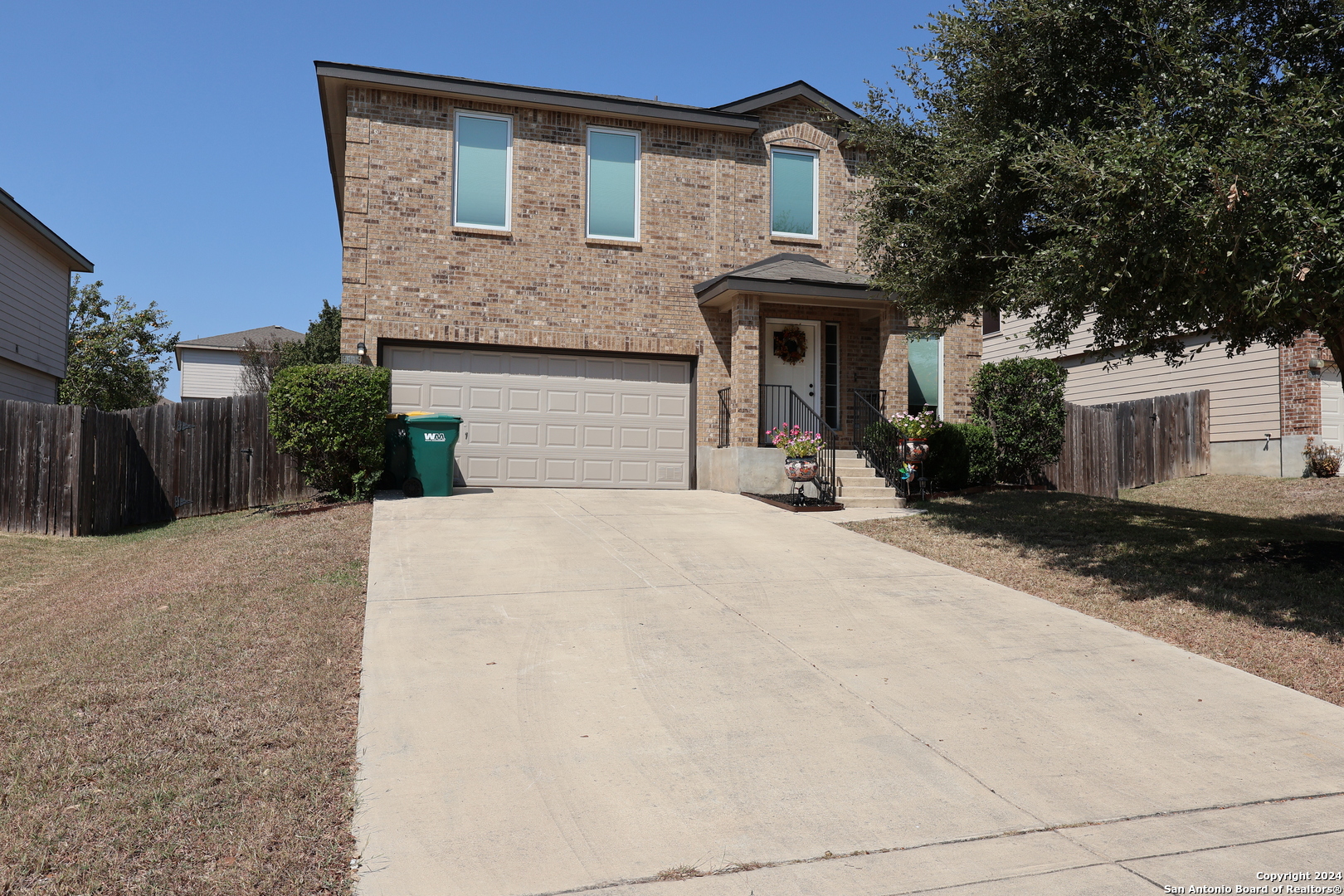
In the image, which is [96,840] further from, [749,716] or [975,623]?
[975,623]

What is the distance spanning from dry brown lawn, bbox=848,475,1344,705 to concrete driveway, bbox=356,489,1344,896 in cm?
51

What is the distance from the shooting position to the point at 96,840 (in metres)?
3.19

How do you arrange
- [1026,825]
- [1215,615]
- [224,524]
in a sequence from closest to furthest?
[1026,825] < [1215,615] < [224,524]

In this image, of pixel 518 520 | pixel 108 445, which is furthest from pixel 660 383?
pixel 108 445

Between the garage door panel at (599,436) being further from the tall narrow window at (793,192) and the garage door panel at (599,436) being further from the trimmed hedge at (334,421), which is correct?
the tall narrow window at (793,192)

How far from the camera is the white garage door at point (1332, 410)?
1563 centimetres

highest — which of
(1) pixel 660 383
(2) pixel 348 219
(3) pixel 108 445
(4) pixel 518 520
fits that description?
(2) pixel 348 219

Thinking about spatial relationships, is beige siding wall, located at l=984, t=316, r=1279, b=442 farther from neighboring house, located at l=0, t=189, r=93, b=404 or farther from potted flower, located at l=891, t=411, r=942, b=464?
neighboring house, located at l=0, t=189, r=93, b=404

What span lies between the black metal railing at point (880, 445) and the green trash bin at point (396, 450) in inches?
267

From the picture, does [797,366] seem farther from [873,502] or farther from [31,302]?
[31,302]

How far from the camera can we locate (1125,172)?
5977mm

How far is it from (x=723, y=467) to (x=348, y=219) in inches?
265

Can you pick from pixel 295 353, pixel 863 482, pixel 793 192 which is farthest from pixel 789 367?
pixel 295 353

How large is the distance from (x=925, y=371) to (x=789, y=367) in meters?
2.60
